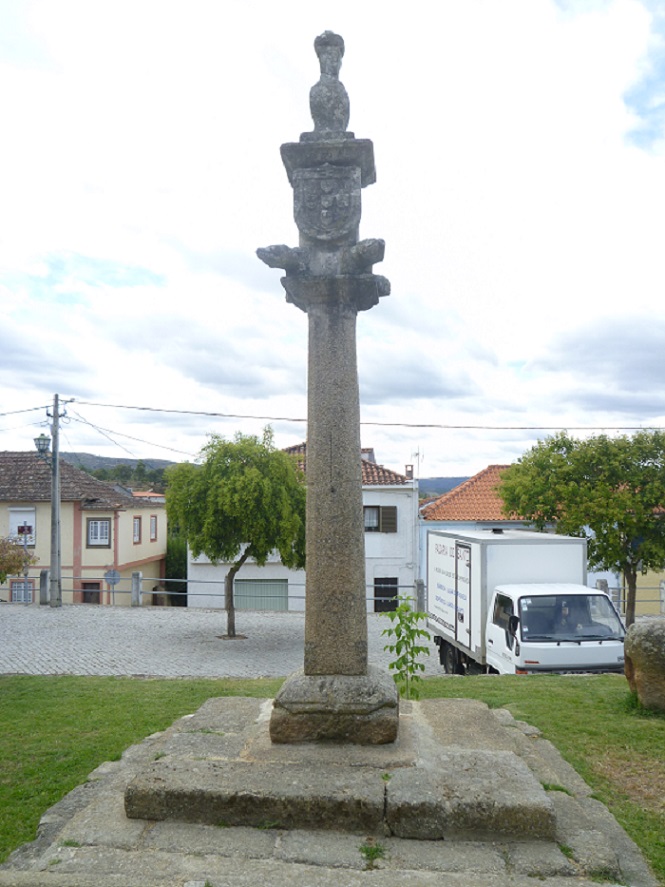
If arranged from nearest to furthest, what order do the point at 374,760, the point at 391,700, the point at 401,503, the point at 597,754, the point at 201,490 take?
the point at 374,760
the point at 391,700
the point at 597,754
the point at 201,490
the point at 401,503

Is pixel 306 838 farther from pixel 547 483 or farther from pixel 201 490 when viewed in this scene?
pixel 547 483

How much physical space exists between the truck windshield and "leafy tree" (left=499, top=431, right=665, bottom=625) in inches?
230

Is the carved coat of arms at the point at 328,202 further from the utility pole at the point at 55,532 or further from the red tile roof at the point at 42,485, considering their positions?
the red tile roof at the point at 42,485

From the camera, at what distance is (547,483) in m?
16.9

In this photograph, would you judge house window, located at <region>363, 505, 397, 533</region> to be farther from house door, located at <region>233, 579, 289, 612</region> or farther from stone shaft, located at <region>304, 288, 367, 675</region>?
stone shaft, located at <region>304, 288, 367, 675</region>

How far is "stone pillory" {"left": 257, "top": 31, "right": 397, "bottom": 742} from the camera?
5.05 metres

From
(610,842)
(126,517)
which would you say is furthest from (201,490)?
(126,517)

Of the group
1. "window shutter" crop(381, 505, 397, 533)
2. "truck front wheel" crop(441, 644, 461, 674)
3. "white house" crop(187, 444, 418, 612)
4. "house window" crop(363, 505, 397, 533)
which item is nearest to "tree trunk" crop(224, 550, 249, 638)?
"truck front wheel" crop(441, 644, 461, 674)

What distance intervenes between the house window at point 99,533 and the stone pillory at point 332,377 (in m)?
25.6

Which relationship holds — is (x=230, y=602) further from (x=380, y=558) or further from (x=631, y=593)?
(x=380, y=558)

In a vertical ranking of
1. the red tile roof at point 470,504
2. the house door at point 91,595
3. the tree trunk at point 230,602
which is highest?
the red tile roof at point 470,504

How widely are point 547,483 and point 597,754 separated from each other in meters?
11.3

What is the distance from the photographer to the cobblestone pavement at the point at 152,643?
502 inches

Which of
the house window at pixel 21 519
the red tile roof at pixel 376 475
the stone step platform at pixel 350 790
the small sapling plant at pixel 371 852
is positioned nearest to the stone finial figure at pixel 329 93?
the stone step platform at pixel 350 790
